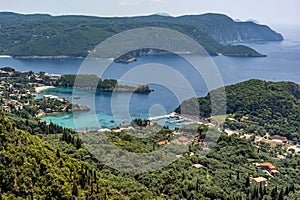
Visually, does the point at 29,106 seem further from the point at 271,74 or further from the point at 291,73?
the point at 291,73

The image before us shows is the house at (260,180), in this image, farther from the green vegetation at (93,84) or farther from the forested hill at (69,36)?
the forested hill at (69,36)

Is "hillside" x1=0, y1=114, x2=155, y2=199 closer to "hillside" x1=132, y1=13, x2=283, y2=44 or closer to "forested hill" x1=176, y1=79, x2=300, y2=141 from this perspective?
"forested hill" x1=176, y1=79, x2=300, y2=141

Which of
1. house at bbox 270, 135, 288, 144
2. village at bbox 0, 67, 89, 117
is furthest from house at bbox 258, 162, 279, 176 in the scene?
village at bbox 0, 67, 89, 117

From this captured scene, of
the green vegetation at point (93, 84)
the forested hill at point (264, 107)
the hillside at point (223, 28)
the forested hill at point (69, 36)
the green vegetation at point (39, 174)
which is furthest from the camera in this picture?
the hillside at point (223, 28)

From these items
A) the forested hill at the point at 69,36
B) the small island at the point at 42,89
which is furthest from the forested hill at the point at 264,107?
the forested hill at the point at 69,36

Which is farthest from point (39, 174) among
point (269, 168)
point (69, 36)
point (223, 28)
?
point (223, 28)

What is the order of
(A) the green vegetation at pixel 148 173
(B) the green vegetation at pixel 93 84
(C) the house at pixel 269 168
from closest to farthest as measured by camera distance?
1. (A) the green vegetation at pixel 148 173
2. (C) the house at pixel 269 168
3. (B) the green vegetation at pixel 93 84

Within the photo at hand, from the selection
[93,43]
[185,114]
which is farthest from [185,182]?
[93,43]
